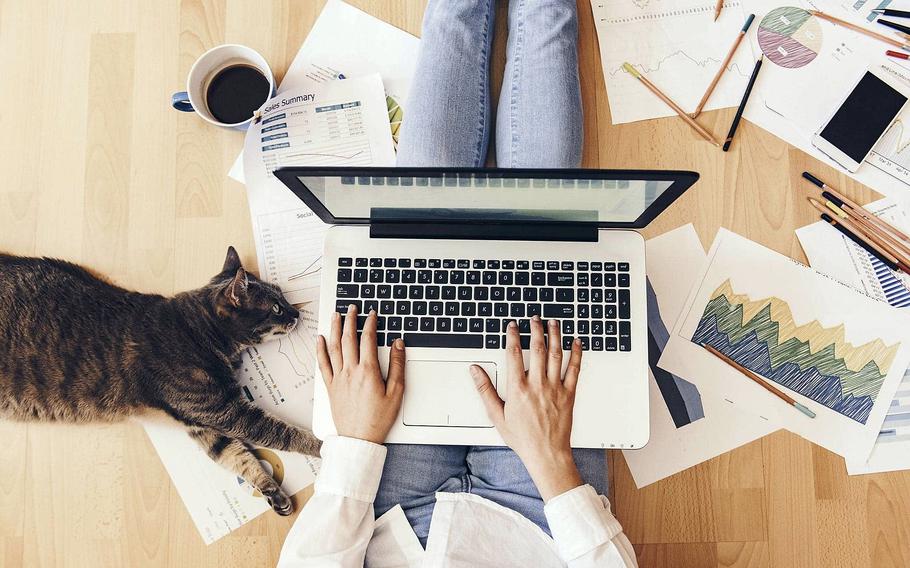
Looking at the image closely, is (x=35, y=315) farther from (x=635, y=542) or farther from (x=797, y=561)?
(x=797, y=561)

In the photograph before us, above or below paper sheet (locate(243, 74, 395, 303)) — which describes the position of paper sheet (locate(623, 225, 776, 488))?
below

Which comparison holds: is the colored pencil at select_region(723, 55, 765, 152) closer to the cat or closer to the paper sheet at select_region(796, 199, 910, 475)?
the paper sheet at select_region(796, 199, 910, 475)

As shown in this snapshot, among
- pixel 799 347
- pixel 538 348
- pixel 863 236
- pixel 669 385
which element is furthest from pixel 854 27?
pixel 538 348

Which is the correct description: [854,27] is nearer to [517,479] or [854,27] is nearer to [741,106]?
[741,106]

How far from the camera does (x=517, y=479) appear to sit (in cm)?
74

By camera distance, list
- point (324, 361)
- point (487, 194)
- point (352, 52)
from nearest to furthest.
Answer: point (487, 194)
point (324, 361)
point (352, 52)

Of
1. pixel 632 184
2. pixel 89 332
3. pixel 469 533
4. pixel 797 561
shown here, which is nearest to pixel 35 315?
pixel 89 332

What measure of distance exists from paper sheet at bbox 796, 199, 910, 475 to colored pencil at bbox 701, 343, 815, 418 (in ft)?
0.33

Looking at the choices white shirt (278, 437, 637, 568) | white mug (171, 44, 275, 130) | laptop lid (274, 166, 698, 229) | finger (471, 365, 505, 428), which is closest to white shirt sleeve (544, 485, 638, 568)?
white shirt (278, 437, 637, 568)

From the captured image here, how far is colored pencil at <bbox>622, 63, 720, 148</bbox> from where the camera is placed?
89 cm

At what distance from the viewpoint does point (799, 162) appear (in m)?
0.89

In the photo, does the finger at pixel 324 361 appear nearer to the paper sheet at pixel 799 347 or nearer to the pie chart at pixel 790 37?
the paper sheet at pixel 799 347

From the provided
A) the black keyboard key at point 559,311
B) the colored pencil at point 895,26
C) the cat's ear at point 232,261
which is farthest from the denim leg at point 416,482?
the colored pencil at point 895,26

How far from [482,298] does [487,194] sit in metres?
0.14
